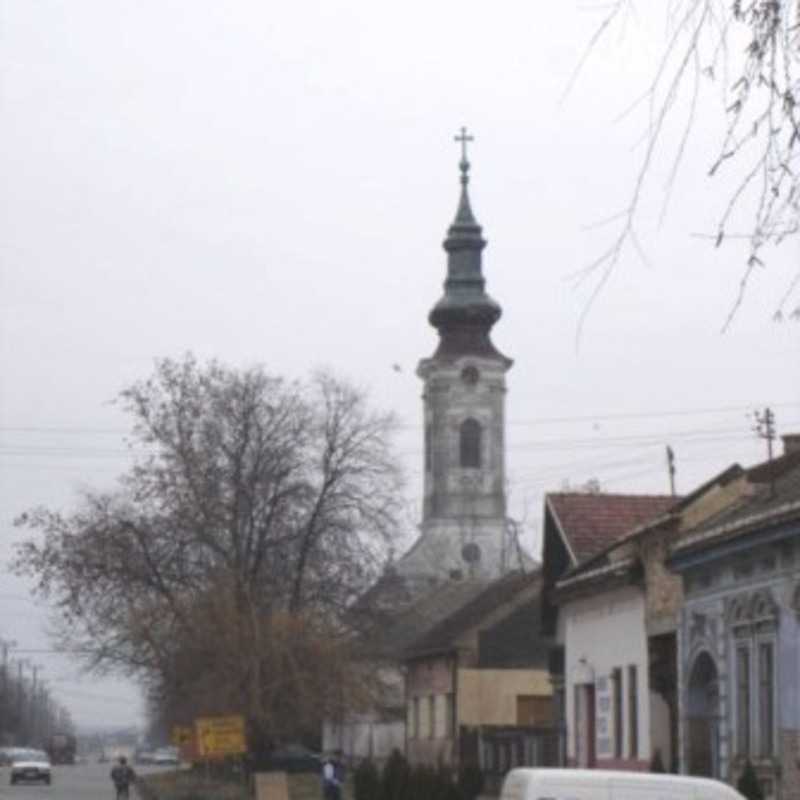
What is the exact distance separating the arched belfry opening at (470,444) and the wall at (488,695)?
64.5 m

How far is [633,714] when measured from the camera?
1683 inches

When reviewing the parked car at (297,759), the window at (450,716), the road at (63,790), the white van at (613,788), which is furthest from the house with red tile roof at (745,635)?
the road at (63,790)

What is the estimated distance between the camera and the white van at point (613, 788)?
20203 millimetres

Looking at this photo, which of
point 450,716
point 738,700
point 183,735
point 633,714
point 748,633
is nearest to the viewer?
point 748,633

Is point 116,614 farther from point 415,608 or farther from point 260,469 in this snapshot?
point 415,608

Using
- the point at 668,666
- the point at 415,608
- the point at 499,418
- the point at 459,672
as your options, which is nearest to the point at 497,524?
the point at 499,418

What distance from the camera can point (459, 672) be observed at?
232 ft

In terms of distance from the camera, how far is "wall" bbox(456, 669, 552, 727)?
6975cm

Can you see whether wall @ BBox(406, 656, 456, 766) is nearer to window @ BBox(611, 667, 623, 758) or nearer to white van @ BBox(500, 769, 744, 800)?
window @ BBox(611, 667, 623, 758)

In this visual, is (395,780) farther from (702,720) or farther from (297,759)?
(297,759)

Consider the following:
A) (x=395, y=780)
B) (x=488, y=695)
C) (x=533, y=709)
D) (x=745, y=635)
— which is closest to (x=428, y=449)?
(x=488, y=695)

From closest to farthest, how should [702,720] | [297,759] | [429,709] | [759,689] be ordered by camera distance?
[759,689] < [702,720] < [429,709] < [297,759]

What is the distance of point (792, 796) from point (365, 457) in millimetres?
38417

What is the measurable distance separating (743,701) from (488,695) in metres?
34.4
